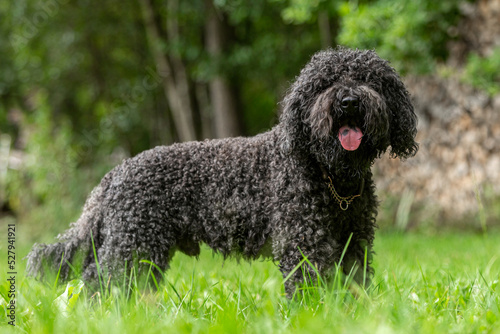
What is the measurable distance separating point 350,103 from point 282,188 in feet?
2.57

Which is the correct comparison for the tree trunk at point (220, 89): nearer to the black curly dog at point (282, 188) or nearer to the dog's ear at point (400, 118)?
the black curly dog at point (282, 188)

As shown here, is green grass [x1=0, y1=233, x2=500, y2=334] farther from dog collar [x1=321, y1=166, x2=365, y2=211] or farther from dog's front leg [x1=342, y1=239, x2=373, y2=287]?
dog collar [x1=321, y1=166, x2=365, y2=211]

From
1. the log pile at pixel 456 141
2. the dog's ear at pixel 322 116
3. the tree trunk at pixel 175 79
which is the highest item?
the tree trunk at pixel 175 79

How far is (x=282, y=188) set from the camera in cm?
369

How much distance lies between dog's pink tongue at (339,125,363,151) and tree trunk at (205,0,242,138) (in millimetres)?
7770

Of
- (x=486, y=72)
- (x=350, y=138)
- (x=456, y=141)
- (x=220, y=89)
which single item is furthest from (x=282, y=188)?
(x=220, y=89)

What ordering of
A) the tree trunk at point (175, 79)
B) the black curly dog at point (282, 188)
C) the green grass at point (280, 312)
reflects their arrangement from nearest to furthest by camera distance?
the green grass at point (280, 312)
the black curly dog at point (282, 188)
the tree trunk at point (175, 79)

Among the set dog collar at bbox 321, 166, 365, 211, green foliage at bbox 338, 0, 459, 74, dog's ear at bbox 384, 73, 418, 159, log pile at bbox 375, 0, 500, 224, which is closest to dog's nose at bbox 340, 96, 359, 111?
dog's ear at bbox 384, 73, 418, 159

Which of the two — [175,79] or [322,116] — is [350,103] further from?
[175,79]

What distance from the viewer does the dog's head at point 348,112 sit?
132 inches

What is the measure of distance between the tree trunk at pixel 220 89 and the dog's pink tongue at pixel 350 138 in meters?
7.77

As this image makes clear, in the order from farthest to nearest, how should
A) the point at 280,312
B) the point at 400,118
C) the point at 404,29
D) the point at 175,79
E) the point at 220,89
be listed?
the point at 175,79, the point at 220,89, the point at 404,29, the point at 400,118, the point at 280,312

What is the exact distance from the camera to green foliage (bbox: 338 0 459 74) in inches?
336

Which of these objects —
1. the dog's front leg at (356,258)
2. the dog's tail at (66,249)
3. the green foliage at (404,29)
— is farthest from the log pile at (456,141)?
the dog's tail at (66,249)
